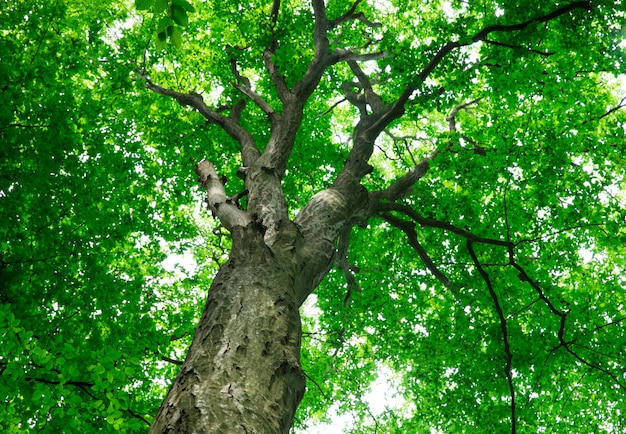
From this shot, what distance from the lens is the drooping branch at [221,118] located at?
24.6 feet

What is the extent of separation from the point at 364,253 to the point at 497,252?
2930mm

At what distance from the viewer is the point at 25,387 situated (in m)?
3.95

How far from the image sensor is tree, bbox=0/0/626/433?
3.72 m

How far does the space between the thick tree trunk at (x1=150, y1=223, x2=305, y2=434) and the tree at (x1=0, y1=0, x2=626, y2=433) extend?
0.02 m

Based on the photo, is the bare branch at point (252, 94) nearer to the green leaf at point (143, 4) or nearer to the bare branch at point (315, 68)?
the bare branch at point (315, 68)

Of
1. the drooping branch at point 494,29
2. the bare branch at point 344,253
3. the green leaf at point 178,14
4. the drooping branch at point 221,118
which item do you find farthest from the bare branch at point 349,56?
the green leaf at point 178,14

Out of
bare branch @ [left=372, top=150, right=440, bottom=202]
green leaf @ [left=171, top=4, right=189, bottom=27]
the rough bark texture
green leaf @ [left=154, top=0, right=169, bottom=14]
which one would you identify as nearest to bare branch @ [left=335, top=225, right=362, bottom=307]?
the rough bark texture

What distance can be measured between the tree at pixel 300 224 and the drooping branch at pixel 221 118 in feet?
0.18

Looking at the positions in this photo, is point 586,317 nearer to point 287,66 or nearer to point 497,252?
point 497,252

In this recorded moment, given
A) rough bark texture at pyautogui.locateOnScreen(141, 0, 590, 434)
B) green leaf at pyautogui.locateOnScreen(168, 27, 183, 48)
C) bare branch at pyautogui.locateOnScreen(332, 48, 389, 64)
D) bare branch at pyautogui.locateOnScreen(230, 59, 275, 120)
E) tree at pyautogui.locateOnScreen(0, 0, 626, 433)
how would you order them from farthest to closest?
bare branch at pyautogui.locateOnScreen(332, 48, 389, 64), bare branch at pyautogui.locateOnScreen(230, 59, 275, 120), tree at pyautogui.locateOnScreen(0, 0, 626, 433), rough bark texture at pyautogui.locateOnScreen(141, 0, 590, 434), green leaf at pyautogui.locateOnScreen(168, 27, 183, 48)

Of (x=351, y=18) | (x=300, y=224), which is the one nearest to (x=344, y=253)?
(x=300, y=224)

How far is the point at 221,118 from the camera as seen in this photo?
27.3 ft

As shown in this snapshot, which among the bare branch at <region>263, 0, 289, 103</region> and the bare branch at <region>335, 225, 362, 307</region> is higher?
the bare branch at <region>263, 0, 289, 103</region>

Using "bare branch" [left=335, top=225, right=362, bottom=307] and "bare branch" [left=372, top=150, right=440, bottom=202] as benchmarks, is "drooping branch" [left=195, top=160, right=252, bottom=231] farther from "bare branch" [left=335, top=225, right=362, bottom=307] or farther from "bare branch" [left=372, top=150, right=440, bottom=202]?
"bare branch" [left=372, top=150, right=440, bottom=202]
